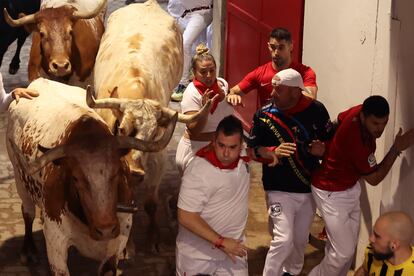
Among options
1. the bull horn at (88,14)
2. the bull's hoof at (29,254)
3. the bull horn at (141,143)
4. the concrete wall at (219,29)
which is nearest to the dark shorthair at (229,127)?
the bull horn at (141,143)

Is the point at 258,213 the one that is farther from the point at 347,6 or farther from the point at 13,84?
the point at 13,84

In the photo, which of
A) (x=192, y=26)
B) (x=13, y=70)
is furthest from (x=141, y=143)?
(x=13, y=70)

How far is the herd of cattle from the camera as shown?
524 cm

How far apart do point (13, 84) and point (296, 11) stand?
212 inches

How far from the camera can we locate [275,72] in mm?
6777

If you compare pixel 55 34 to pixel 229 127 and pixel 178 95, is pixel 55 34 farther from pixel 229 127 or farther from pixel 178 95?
pixel 229 127

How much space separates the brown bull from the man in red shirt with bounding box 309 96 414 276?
3310mm

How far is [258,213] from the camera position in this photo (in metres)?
8.03

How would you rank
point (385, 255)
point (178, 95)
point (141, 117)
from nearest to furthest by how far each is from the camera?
point (385, 255)
point (141, 117)
point (178, 95)

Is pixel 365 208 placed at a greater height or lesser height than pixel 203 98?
lesser

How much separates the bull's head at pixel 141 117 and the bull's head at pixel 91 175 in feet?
2.01

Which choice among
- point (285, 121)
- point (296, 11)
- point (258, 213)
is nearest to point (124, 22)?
point (296, 11)

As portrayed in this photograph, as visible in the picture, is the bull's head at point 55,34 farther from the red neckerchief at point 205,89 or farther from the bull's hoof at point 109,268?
the bull's hoof at point 109,268

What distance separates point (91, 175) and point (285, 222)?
Result: 1.55 m
